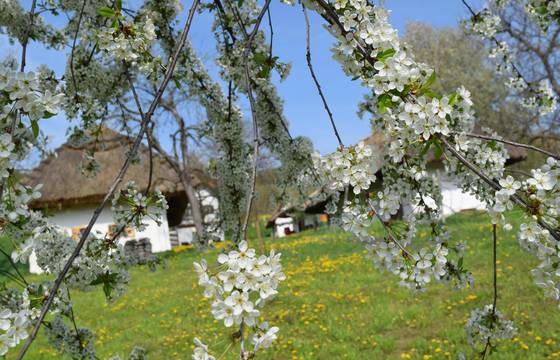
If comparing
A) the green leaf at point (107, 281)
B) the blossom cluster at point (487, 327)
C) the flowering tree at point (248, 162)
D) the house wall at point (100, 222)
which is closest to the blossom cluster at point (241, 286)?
the flowering tree at point (248, 162)

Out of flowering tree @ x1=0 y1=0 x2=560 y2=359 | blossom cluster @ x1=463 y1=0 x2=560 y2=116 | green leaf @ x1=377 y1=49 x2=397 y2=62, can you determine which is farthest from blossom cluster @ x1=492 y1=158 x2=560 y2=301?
blossom cluster @ x1=463 y1=0 x2=560 y2=116

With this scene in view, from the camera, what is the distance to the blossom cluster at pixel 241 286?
3.30 ft

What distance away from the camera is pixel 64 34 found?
3.10 m

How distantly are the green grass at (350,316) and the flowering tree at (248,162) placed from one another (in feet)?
3.64

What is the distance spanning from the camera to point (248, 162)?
124 inches

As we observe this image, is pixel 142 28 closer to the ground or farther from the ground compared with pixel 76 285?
farther from the ground

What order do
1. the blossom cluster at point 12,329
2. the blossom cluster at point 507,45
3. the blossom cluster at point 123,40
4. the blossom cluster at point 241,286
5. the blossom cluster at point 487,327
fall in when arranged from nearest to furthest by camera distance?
the blossom cluster at point 241,286 → the blossom cluster at point 12,329 → the blossom cluster at point 123,40 → the blossom cluster at point 487,327 → the blossom cluster at point 507,45

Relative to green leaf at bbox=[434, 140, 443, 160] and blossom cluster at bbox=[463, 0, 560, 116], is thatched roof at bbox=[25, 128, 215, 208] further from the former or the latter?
green leaf at bbox=[434, 140, 443, 160]

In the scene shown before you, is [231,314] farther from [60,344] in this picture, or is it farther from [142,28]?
[60,344]

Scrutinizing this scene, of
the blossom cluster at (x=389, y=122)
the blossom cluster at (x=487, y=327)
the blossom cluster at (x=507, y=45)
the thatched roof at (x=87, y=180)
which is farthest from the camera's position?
the thatched roof at (x=87, y=180)

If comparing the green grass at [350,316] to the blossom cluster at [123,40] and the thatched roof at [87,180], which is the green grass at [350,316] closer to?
the blossom cluster at [123,40]

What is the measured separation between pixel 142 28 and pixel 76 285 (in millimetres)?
1099

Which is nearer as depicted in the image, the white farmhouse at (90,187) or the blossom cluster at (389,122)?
the blossom cluster at (389,122)

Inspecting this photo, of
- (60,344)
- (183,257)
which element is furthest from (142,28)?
(183,257)
